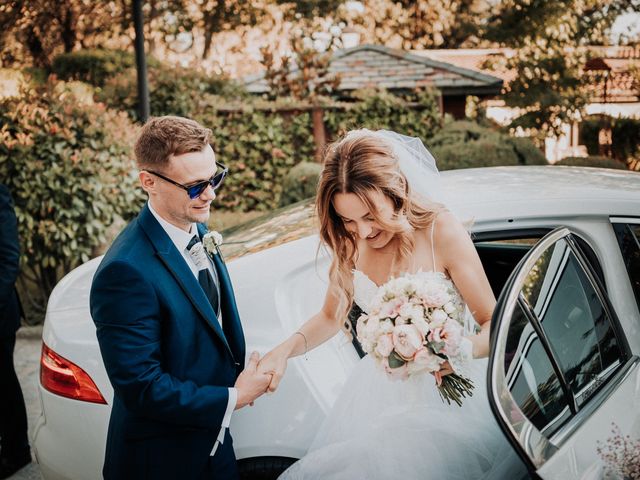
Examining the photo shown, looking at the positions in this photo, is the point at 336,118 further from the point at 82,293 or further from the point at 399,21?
the point at 399,21

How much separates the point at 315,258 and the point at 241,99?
9.22m

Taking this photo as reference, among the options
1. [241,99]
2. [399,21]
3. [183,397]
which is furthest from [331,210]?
[399,21]

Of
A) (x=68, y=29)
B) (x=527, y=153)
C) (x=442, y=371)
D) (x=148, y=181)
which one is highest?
(x=68, y=29)

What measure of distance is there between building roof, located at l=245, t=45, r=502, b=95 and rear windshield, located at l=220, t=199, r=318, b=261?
8.44 meters

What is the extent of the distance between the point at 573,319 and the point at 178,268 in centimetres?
121

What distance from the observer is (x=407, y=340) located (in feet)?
6.50

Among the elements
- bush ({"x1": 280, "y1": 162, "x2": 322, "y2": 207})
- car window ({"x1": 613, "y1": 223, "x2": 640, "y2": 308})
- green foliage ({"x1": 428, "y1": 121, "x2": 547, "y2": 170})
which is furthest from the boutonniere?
bush ({"x1": 280, "y1": 162, "x2": 322, "y2": 207})

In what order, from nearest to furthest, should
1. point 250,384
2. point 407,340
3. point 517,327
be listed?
point 517,327 < point 407,340 < point 250,384

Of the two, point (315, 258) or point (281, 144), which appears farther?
point (281, 144)

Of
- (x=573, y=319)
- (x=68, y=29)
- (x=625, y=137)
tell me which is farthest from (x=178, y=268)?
(x=68, y=29)

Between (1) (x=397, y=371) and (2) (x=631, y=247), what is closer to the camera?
(1) (x=397, y=371)

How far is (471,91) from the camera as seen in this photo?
12.2 metres

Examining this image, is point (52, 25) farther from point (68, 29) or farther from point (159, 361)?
point (159, 361)

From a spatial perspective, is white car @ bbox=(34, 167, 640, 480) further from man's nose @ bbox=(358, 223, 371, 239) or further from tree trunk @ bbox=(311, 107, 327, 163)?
tree trunk @ bbox=(311, 107, 327, 163)
